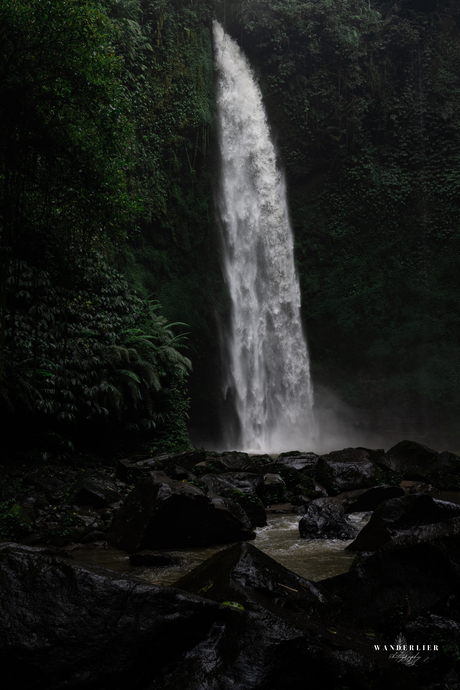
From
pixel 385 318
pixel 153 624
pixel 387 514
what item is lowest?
pixel 387 514

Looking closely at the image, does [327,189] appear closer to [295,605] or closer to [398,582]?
[398,582]

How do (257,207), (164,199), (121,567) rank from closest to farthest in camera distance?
1. (121,567)
2. (164,199)
3. (257,207)

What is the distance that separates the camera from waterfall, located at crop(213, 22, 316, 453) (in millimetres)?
17469

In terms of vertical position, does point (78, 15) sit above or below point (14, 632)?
above

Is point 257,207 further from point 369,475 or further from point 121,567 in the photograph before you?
point 121,567

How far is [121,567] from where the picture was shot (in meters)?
4.22

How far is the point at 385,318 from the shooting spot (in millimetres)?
18797

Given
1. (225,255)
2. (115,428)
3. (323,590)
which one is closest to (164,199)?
(225,255)

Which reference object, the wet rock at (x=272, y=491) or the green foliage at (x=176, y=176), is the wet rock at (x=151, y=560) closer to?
the wet rock at (x=272, y=491)

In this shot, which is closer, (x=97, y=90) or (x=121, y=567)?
(x=121, y=567)

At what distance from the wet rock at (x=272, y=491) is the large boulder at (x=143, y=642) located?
5.23 metres

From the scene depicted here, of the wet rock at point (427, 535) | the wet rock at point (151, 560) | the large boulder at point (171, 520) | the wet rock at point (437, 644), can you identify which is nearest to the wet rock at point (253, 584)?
the wet rock at point (437, 644)

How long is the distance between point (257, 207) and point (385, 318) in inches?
278

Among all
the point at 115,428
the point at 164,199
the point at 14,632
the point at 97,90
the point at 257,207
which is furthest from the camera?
the point at 257,207
